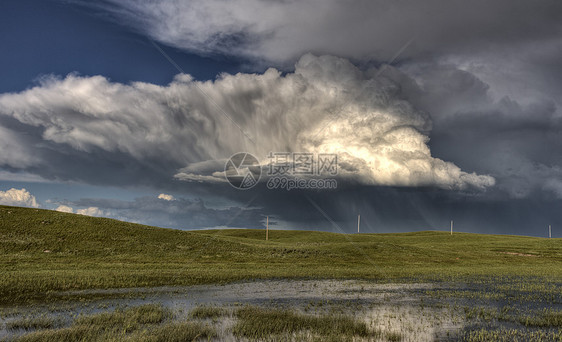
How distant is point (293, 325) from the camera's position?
57.2 feet

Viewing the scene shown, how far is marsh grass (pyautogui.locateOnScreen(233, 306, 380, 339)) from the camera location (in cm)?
1609

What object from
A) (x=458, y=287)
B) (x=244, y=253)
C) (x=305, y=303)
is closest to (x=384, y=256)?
(x=244, y=253)

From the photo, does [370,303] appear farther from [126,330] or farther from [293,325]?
[126,330]

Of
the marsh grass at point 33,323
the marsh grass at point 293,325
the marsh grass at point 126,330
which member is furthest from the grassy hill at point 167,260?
the marsh grass at point 293,325

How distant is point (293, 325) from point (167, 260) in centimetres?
4207

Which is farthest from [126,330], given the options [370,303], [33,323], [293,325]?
[370,303]

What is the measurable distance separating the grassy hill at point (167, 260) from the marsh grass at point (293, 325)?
16338mm

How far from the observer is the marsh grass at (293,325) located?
16094 mm

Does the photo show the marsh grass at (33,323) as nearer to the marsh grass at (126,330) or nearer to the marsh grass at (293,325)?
the marsh grass at (126,330)

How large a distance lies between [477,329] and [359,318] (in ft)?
20.0

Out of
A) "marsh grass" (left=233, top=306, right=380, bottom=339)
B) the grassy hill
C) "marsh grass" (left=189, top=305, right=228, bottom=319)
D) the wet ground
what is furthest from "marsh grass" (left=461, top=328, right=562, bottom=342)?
the grassy hill

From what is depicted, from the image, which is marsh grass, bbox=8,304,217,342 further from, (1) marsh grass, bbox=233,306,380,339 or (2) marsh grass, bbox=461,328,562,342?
(2) marsh grass, bbox=461,328,562,342

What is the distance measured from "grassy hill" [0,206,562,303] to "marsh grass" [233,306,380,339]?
53.6 ft

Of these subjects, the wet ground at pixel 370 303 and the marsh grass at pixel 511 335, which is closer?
the marsh grass at pixel 511 335
